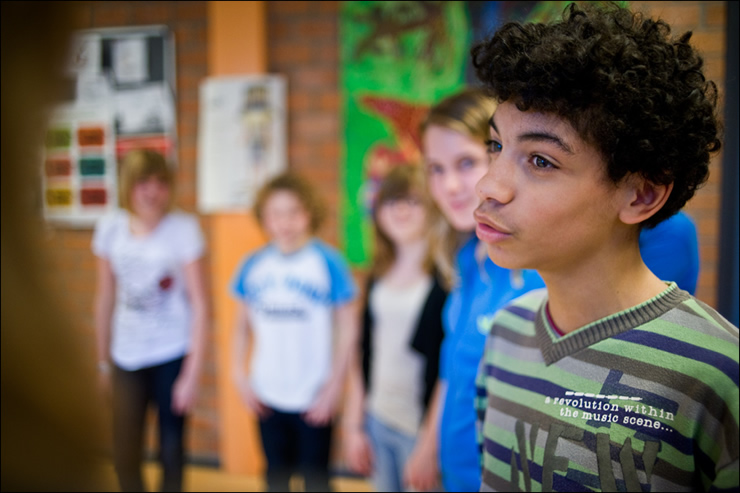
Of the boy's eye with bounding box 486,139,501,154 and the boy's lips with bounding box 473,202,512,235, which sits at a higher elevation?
the boy's eye with bounding box 486,139,501,154

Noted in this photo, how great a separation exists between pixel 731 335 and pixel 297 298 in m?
1.08

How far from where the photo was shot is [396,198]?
1.24 m

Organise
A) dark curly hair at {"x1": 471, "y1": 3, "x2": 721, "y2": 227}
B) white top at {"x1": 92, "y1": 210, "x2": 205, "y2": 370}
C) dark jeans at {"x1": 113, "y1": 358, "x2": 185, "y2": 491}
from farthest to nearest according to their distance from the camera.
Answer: white top at {"x1": 92, "y1": 210, "x2": 205, "y2": 370} → dark jeans at {"x1": 113, "y1": 358, "x2": 185, "y2": 491} → dark curly hair at {"x1": 471, "y1": 3, "x2": 721, "y2": 227}

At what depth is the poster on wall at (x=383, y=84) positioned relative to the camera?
65cm

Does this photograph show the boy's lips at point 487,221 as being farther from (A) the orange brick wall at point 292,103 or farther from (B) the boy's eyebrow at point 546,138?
(A) the orange brick wall at point 292,103

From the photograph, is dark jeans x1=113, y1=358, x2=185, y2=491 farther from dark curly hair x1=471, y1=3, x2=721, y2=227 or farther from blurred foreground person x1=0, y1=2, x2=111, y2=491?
dark curly hair x1=471, y1=3, x2=721, y2=227

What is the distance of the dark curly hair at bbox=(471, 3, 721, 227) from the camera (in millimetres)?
295

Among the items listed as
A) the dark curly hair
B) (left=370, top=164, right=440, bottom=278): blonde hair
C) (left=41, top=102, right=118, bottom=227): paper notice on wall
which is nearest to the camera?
the dark curly hair

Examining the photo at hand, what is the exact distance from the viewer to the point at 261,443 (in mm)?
1278

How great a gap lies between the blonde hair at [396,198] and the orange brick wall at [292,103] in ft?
1.20

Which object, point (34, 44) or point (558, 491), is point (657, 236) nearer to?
point (558, 491)

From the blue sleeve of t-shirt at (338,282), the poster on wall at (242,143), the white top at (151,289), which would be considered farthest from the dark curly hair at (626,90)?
the poster on wall at (242,143)

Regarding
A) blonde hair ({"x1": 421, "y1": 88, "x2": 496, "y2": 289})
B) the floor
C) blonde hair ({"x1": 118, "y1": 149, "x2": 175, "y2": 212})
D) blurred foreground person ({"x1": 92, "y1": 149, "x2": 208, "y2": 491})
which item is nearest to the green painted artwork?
blonde hair ({"x1": 421, "y1": 88, "x2": 496, "y2": 289})

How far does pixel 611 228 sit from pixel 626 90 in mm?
94
